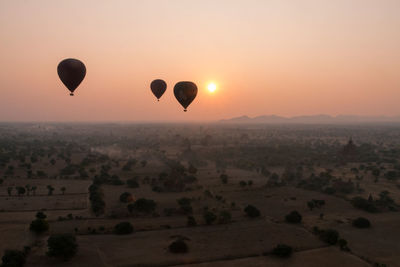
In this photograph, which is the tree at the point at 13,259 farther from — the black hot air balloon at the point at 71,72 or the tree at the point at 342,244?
the tree at the point at 342,244

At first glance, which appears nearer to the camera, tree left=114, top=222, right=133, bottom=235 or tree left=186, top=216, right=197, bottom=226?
tree left=114, top=222, right=133, bottom=235

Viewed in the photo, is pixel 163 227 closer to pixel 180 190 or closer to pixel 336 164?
pixel 180 190

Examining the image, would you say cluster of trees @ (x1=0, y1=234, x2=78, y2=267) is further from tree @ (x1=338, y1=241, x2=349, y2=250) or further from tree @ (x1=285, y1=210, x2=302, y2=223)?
tree @ (x1=338, y1=241, x2=349, y2=250)

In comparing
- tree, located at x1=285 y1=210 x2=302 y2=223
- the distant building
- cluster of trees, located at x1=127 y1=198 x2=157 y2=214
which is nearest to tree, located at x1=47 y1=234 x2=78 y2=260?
cluster of trees, located at x1=127 y1=198 x2=157 y2=214

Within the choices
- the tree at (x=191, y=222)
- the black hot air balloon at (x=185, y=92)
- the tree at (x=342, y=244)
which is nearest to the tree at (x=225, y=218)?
the tree at (x=191, y=222)

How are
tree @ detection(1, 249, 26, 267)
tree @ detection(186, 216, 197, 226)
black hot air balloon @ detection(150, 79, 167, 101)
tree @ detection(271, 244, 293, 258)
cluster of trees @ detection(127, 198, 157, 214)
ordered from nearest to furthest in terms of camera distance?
1. tree @ detection(1, 249, 26, 267)
2. tree @ detection(271, 244, 293, 258)
3. tree @ detection(186, 216, 197, 226)
4. cluster of trees @ detection(127, 198, 157, 214)
5. black hot air balloon @ detection(150, 79, 167, 101)

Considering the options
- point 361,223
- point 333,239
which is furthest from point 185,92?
Result: point 361,223

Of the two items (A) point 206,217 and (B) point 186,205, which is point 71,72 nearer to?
(B) point 186,205
